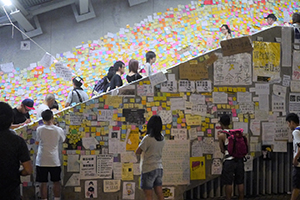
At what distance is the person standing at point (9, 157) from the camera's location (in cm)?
302

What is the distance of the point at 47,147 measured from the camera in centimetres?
497

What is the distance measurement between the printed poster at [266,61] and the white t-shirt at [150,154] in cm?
266

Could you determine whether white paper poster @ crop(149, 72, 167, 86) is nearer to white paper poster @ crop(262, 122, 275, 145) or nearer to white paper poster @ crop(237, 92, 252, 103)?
white paper poster @ crop(237, 92, 252, 103)

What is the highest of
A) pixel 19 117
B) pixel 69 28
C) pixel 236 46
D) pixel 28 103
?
pixel 69 28

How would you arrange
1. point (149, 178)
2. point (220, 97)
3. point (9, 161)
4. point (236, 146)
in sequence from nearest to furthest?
point (9, 161) < point (149, 178) < point (236, 146) < point (220, 97)

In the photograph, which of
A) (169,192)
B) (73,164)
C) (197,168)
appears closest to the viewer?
(73,164)

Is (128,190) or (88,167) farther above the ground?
(88,167)

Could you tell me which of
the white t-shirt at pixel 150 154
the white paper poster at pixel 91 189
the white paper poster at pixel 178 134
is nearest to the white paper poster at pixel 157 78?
the white paper poster at pixel 178 134

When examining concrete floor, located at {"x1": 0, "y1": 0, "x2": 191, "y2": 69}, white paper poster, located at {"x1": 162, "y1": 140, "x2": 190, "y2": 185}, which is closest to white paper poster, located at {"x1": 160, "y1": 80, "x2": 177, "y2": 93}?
white paper poster, located at {"x1": 162, "y1": 140, "x2": 190, "y2": 185}

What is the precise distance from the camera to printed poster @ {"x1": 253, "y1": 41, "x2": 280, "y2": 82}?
247 inches

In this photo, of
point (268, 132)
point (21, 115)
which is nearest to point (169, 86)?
point (268, 132)

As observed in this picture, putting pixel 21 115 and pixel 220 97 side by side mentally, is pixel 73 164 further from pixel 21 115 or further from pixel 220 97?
pixel 220 97

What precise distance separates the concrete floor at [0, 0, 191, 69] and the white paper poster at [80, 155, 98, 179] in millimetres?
4531

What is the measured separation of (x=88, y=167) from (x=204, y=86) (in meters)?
2.38
